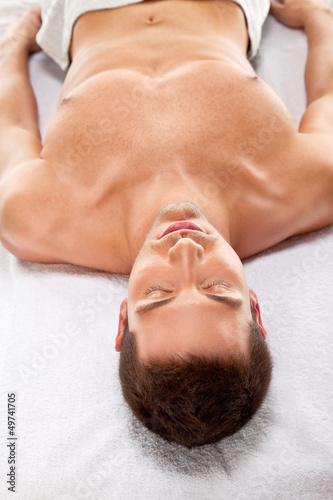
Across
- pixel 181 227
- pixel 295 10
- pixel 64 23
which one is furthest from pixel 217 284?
pixel 295 10

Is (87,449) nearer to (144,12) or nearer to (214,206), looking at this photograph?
(214,206)

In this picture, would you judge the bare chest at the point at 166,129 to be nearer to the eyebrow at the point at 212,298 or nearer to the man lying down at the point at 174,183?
the man lying down at the point at 174,183

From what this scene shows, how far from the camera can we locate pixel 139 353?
1.04 m

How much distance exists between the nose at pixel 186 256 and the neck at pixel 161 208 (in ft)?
0.61

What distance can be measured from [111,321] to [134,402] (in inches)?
10.9

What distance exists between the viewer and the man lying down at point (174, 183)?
1.00 metres

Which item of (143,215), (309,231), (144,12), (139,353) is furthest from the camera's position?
(144,12)

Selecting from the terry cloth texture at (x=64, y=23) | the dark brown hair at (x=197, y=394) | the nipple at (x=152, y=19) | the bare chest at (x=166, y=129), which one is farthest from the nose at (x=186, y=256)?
the terry cloth texture at (x=64, y=23)

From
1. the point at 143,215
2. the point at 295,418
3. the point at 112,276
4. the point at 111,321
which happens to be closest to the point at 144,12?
the point at 143,215

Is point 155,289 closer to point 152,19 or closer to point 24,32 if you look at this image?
point 152,19

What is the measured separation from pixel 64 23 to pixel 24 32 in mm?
208

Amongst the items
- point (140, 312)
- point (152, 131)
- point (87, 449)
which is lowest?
point (87, 449)

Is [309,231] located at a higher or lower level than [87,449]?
higher

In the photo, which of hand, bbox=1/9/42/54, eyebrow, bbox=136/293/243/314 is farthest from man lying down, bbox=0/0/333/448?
hand, bbox=1/9/42/54
